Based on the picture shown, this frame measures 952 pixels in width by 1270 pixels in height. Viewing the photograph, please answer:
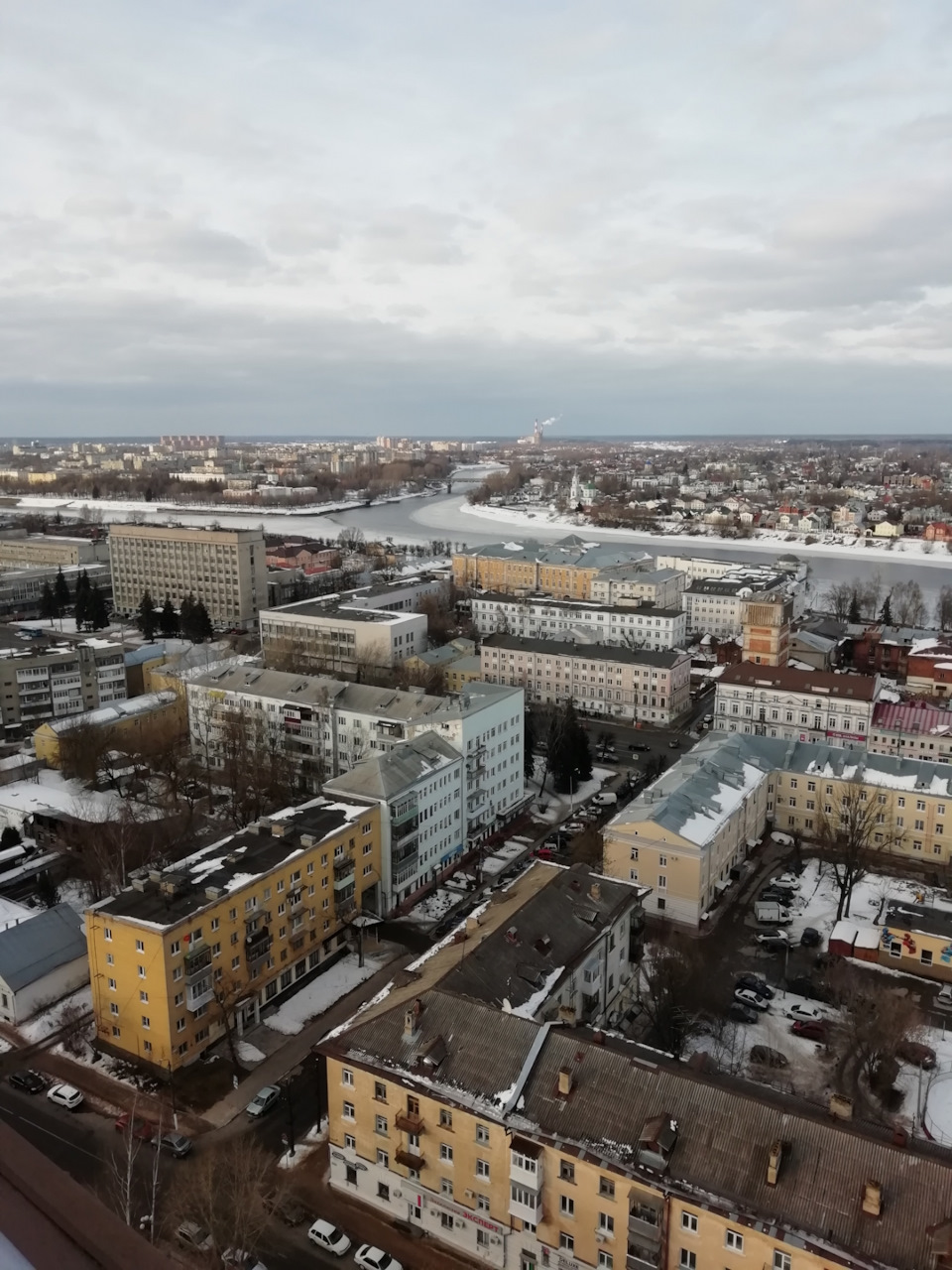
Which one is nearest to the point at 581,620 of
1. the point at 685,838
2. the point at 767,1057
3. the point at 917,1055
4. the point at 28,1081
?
the point at 685,838

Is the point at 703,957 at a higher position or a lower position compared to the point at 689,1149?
lower

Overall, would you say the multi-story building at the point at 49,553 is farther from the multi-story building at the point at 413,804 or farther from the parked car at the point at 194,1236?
the parked car at the point at 194,1236

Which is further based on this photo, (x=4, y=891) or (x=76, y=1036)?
(x=4, y=891)

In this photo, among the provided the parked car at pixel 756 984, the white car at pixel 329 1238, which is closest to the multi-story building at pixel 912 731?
the parked car at pixel 756 984

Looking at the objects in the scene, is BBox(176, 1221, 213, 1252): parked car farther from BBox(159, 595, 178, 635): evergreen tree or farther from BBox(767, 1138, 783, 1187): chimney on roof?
BBox(159, 595, 178, 635): evergreen tree

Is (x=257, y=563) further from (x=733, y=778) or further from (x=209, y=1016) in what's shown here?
(x=209, y=1016)

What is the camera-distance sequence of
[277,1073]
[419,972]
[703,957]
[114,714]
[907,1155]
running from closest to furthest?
[907,1155], [419,972], [277,1073], [703,957], [114,714]

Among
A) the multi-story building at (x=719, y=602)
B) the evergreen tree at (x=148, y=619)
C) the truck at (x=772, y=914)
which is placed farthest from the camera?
the multi-story building at (x=719, y=602)

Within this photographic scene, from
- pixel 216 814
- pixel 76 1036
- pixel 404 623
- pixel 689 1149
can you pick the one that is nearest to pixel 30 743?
pixel 216 814
